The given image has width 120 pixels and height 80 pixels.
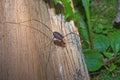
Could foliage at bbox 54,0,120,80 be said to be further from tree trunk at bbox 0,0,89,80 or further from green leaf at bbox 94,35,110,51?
tree trunk at bbox 0,0,89,80

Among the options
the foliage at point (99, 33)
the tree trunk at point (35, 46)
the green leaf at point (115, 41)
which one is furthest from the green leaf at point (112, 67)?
the tree trunk at point (35, 46)

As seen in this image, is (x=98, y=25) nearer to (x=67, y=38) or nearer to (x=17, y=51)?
(x=67, y=38)

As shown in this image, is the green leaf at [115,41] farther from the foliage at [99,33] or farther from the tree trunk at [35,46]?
the tree trunk at [35,46]

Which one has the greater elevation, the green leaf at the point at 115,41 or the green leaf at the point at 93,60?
the green leaf at the point at 115,41

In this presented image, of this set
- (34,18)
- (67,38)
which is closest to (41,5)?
(34,18)

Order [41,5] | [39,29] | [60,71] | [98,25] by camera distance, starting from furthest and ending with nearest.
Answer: [98,25], [41,5], [39,29], [60,71]

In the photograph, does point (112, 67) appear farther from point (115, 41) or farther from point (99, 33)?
point (99, 33)

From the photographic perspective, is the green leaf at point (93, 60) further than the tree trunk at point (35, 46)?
Yes

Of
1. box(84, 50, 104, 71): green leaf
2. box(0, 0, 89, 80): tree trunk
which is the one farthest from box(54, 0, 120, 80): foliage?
box(0, 0, 89, 80): tree trunk
